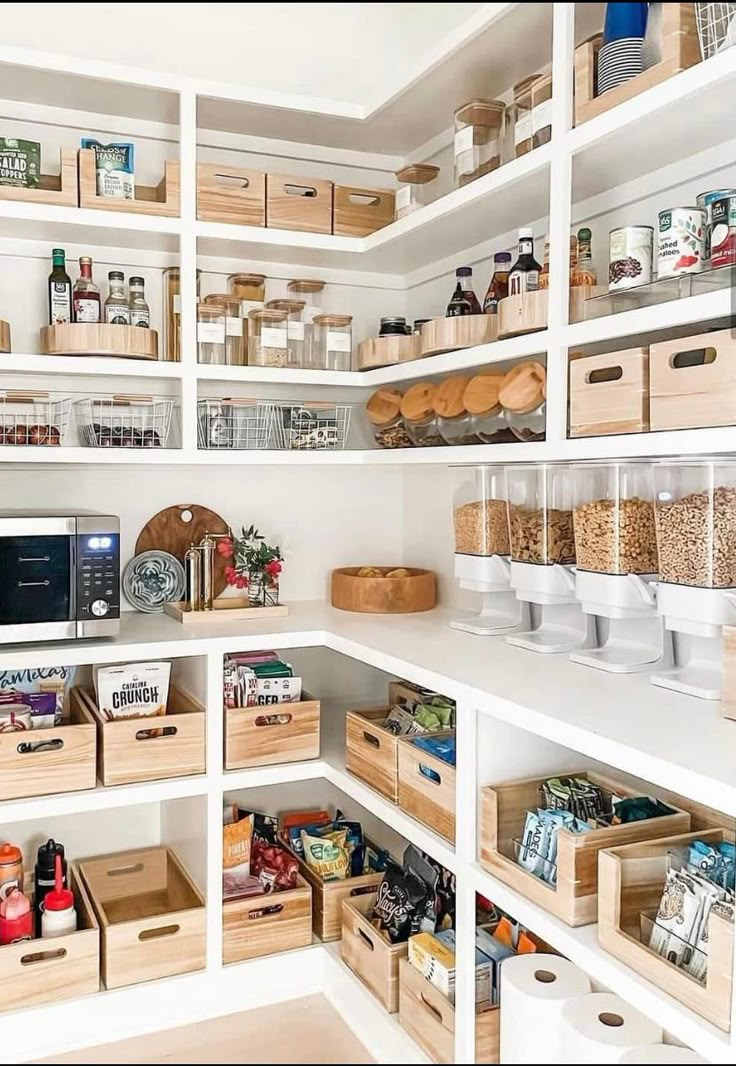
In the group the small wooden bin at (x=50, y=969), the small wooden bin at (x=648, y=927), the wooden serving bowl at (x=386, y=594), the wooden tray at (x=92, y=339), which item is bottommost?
the small wooden bin at (x=50, y=969)

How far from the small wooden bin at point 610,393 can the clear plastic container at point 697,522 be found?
0.10 meters

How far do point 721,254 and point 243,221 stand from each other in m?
1.31

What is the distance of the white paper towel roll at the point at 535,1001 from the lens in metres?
1.42

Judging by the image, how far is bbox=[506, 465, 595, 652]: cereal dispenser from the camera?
1895mm

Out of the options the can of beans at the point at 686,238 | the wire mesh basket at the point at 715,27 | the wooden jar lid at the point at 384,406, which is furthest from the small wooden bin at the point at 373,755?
the wire mesh basket at the point at 715,27

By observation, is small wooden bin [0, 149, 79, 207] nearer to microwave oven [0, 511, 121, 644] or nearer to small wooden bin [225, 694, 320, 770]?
microwave oven [0, 511, 121, 644]

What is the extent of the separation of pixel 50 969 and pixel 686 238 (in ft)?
6.17

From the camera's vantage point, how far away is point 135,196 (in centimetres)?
240

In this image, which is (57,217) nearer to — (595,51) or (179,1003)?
(595,51)

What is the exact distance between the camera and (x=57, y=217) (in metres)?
2.17

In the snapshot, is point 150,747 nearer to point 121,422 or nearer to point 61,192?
point 121,422

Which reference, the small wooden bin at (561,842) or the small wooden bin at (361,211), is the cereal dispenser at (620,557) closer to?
the small wooden bin at (561,842)

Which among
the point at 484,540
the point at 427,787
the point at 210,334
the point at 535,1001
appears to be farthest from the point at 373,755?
the point at 210,334

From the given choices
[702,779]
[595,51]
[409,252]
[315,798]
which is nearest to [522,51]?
[595,51]
